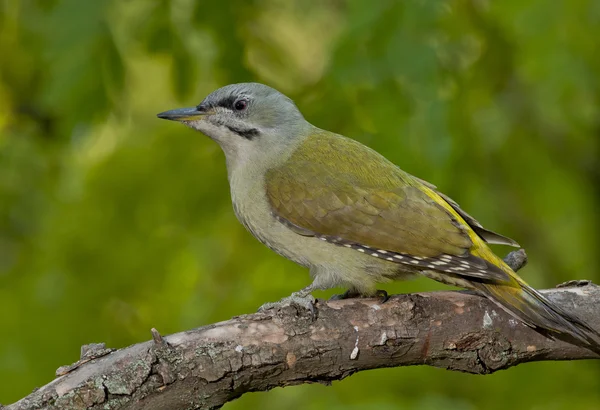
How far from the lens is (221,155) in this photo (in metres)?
6.68

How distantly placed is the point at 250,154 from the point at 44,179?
2873 mm

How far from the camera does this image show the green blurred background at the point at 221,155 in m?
5.70

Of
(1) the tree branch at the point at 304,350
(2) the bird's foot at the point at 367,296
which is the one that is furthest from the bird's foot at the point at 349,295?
(1) the tree branch at the point at 304,350

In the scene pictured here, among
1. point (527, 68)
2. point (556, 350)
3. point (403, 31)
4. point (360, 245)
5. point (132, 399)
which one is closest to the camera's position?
point (132, 399)

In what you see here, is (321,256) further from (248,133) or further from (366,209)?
(248,133)

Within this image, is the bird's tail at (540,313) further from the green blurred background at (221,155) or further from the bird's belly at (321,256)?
the green blurred background at (221,155)

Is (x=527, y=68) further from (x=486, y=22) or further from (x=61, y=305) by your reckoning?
(x=61, y=305)

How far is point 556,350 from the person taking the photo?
15.0ft

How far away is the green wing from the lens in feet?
15.8

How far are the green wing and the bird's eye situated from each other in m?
0.51

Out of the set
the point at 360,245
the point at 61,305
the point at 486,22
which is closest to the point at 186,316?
the point at 61,305

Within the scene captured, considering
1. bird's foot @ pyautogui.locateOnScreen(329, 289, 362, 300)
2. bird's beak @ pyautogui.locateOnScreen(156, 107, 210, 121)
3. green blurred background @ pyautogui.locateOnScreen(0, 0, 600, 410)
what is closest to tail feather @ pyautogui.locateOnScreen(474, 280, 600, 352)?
bird's foot @ pyautogui.locateOnScreen(329, 289, 362, 300)

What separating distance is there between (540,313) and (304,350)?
1281 mm

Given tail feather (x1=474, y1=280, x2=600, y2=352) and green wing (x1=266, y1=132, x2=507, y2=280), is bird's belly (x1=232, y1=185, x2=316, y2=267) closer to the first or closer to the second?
green wing (x1=266, y1=132, x2=507, y2=280)
